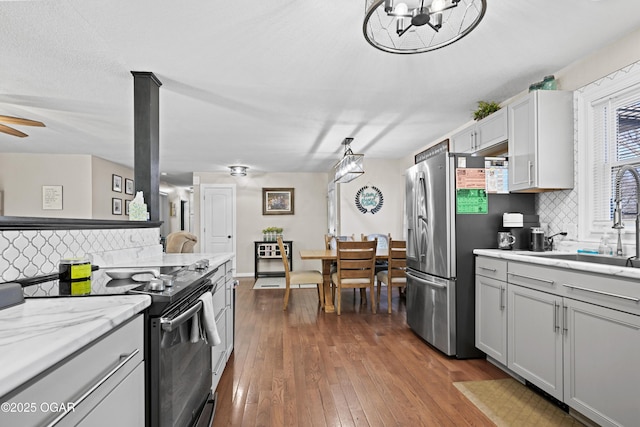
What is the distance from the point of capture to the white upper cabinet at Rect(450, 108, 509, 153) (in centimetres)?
285

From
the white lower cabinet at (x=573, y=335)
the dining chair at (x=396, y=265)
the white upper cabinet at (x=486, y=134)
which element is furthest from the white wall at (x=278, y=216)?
the white lower cabinet at (x=573, y=335)

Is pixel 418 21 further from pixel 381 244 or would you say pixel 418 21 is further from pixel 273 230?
pixel 273 230

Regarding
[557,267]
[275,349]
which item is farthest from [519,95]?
[275,349]

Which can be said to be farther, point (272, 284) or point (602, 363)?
point (272, 284)

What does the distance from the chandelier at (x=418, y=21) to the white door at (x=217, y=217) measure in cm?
600

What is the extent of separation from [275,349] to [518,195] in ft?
8.44

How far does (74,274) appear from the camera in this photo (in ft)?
4.31

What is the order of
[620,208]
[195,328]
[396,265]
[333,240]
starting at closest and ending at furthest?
[195,328] < [620,208] < [396,265] < [333,240]

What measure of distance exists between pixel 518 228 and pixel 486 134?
957mm

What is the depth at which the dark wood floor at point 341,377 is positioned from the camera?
75.7 inches

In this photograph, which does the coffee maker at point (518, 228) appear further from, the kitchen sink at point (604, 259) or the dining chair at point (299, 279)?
the dining chair at point (299, 279)

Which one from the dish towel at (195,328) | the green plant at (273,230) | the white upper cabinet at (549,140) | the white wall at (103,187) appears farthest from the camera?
the green plant at (273,230)

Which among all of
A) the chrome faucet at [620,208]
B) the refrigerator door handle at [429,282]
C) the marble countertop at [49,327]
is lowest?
the refrigerator door handle at [429,282]

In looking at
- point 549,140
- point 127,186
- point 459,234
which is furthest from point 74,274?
point 127,186
